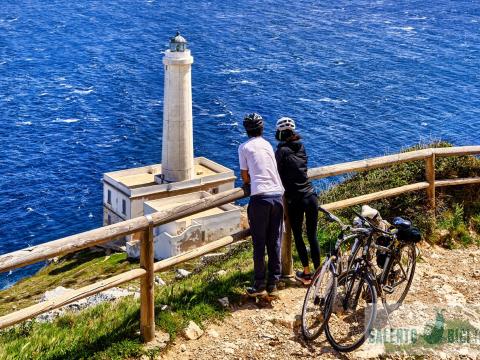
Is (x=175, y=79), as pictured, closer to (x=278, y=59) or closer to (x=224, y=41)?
(x=278, y=59)

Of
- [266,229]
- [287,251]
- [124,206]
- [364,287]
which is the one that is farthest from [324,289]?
[124,206]

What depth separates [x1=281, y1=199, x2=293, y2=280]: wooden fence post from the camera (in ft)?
31.0

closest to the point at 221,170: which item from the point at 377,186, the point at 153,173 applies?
the point at 153,173

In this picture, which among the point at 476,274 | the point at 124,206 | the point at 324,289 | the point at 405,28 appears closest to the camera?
the point at 324,289

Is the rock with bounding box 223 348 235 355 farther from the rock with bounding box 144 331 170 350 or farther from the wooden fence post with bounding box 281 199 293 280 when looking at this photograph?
the wooden fence post with bounding box 281 199 293 280

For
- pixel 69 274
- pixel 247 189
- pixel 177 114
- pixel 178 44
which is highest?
pixel 247 189

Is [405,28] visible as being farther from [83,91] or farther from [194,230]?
[194,230]

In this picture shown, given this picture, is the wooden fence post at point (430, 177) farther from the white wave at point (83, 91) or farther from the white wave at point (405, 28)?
the white wave at point (405, 28)

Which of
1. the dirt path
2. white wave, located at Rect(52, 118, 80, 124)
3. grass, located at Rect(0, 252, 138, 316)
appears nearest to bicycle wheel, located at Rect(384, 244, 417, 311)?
the dirt path

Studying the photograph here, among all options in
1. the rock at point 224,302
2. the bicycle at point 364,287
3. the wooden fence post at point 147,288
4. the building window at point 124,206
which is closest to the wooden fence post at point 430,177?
the bicycle at point 364,287

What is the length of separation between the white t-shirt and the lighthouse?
3978 centimetres

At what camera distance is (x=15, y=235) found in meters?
48.9

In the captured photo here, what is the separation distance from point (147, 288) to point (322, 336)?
227cm

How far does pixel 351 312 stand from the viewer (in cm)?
853
